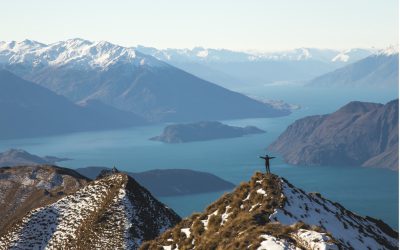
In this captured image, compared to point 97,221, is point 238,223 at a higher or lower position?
higher

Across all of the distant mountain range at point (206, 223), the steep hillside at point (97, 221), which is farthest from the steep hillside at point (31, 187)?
the distant mountain range at point (206, 223)

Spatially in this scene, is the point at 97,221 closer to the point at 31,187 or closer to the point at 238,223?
the point at 238,223

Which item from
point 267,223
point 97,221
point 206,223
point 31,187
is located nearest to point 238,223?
point 267,223

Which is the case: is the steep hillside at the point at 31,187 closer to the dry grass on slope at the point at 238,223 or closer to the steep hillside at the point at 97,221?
the steep hillside at the point at 97,221

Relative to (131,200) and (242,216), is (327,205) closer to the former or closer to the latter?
(242,216)

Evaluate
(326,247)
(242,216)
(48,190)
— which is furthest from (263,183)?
(48,190)

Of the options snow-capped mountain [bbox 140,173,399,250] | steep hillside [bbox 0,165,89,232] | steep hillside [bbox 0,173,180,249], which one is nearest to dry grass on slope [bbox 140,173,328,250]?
snow-capped mountain [bbox 140,173,399,250]
